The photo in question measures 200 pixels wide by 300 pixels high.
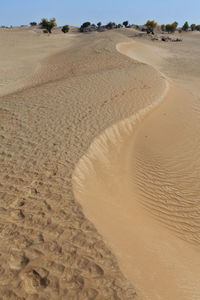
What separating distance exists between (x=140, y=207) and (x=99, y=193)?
44.0 inches

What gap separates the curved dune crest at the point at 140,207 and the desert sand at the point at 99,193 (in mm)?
27

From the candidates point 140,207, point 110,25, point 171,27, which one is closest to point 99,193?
point 140,207

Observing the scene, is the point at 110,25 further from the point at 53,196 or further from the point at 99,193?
the point at 53,196

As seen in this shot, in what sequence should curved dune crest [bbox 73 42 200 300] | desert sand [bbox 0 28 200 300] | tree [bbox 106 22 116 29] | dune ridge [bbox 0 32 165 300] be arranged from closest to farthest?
dune ridge [bbox 0 32 165 300] < desert sand [bbox 0 28 200 300] < curved dune crest [bbox 73 42 200 300] < tree [bbox 106 22 116 29]

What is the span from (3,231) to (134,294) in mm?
2491

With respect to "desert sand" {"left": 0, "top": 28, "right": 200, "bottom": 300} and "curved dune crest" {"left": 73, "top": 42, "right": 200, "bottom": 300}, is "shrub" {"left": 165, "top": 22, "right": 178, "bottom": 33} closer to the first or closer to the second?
"desert sand" {"left": 0, "top": 28, "right": 200, "bottom": 300}

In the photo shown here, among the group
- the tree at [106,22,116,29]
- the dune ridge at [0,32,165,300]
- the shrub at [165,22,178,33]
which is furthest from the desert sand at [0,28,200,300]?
the tree at [106,22,116,29]

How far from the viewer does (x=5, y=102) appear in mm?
10906

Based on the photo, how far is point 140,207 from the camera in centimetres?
642

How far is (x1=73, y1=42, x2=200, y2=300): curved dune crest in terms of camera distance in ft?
14.0

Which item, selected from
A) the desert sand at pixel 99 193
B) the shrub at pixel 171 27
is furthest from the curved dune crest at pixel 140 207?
the shrub at pixel 171 27

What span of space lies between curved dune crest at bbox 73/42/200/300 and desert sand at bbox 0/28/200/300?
1.1 inches

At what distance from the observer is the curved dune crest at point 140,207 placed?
4.26 m

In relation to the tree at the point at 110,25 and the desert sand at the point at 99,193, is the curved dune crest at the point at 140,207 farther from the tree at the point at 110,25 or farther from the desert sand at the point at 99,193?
the tree at the point at 110,25
